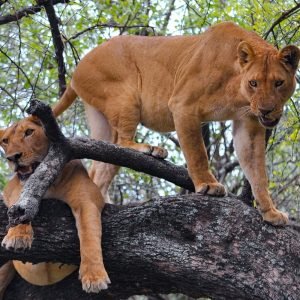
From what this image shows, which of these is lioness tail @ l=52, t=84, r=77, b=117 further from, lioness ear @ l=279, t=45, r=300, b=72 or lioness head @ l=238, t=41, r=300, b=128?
lioness ear @ l=279, t=45, r=300, b=72

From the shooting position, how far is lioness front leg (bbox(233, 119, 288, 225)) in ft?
14.7

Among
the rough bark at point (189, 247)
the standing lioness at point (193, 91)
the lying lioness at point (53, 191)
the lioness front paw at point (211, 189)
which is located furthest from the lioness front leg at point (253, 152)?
the lying lioness at point (53, 191)

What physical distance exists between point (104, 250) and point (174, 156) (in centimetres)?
402

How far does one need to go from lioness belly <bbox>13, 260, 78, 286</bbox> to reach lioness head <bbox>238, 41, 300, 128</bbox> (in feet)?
4.86

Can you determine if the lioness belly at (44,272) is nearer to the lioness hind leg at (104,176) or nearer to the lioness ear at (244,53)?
the lioness hind leg at (104,176)

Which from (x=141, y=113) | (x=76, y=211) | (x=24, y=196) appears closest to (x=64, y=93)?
(x=141, y=113)

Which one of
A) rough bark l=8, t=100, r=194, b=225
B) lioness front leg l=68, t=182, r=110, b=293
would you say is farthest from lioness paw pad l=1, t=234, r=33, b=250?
lioness front leg l=68, t=182, r=110, b=293

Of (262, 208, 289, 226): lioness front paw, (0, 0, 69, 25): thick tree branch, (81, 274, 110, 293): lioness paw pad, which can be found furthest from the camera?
(0, 0, 69, 25): thick tree branch

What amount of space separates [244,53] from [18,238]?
1857 millimetres

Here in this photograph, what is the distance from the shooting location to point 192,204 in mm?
3941

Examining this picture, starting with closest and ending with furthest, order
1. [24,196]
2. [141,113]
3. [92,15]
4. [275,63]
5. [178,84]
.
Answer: [24,196] < [275,63] < [178,84] < [141,113] < [92,15]

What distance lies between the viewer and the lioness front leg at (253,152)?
14.7ft

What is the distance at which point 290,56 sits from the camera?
4.30 meters

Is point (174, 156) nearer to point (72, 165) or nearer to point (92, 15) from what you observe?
point (92, 15)
